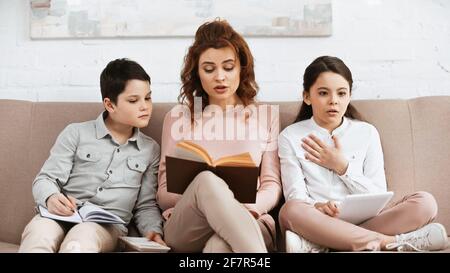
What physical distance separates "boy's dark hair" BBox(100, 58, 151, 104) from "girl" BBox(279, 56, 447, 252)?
23.3 inches

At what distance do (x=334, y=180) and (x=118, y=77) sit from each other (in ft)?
2.84

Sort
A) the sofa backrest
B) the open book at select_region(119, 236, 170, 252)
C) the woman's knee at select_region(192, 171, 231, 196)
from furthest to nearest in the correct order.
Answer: the sofa backrest
the open book at select_region(119, 236, 170, 252)
the woman's knee at select_region(192, 171, 231, 196)

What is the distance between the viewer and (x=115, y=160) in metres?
2.01

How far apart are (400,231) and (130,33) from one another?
54.9 inches

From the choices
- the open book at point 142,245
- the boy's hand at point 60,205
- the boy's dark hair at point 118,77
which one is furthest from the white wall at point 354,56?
the open book at point 142,245

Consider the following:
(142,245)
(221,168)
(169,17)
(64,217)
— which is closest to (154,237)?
(142,245)

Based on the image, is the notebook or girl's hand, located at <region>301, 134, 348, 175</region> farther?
girl's hand, located at <region>301, 134, 348, 175</region>

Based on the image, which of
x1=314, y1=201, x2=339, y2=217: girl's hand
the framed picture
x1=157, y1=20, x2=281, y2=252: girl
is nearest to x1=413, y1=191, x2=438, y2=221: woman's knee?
x1=314, y1=201, x2=339, y2=217: girl's hand

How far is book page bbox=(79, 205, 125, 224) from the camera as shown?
178cm

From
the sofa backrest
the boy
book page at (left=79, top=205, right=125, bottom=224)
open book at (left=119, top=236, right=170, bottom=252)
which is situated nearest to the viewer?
open book at (left=119, top=236, right=170, bottom=252)

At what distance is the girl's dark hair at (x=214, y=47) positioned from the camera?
208 centimetres

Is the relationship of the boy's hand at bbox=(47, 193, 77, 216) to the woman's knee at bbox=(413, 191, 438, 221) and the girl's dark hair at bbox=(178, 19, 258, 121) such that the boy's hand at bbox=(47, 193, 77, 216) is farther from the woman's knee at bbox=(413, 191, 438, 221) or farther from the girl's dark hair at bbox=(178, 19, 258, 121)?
the woman's knee at bbox=(413, 191, 438, 221)

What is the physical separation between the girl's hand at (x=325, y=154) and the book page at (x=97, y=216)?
2.34ft

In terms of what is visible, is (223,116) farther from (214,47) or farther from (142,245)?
(142,245)
